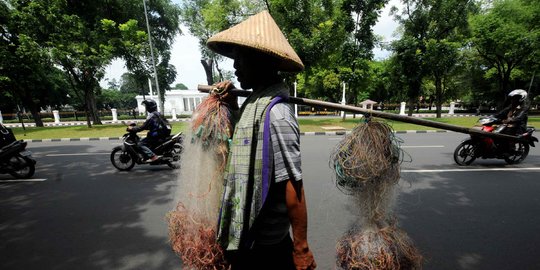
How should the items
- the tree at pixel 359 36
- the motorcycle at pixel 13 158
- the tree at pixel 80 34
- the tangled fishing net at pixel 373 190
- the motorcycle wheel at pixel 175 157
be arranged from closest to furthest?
the tangled fishing net at pixel 373 190, the motorcycle at pixel 13 158, the motorcycle wheel at pixel 175 157, the tree at pixel 80 34, the tree at pixel 359 36

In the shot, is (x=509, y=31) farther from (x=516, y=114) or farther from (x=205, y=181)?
(x=205, y=181)

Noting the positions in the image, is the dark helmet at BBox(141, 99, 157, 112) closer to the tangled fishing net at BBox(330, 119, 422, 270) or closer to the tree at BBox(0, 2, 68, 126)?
the tangled fishing net at BBox(330, 119, 422, 270)

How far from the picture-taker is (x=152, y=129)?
581 cm

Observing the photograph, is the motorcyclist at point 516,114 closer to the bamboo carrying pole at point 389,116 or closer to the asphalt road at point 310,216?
the asphalt road at point 310,216

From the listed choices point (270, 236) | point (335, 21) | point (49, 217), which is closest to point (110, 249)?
point (49, 217)

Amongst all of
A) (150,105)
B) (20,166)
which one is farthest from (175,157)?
(20,166)

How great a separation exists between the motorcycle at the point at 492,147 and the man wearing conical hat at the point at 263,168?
21.6ft

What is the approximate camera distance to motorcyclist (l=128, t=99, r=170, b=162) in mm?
5609

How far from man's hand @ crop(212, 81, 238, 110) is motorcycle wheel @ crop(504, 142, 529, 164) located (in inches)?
299

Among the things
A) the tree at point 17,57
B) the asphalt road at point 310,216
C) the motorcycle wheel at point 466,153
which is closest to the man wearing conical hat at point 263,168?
the asphalt road at point 310,216

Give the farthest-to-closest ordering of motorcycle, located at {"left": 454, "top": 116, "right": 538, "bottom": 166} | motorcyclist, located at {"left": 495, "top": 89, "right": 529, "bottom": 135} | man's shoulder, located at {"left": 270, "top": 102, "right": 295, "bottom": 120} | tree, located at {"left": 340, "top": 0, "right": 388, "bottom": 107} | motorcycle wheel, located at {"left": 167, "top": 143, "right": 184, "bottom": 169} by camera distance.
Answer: tree, located at {"left": 340, "top": 0, "right": 388, "bottom": 107} → motorcycle wheel, located at {"left": 167, "top": 143, "right": 184, "bottom": 169} → motorcycle, located at {"left": 454, "top": 116, "right": 538, "bottom": 166} → motorcyclist, located at {"left": 495, "top": 89, "right": 529, "bottom": 135} → man's shoulder, located at {"left": 270, "top": 102, "right": 295, "bottom": 120}

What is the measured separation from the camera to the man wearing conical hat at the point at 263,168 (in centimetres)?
115

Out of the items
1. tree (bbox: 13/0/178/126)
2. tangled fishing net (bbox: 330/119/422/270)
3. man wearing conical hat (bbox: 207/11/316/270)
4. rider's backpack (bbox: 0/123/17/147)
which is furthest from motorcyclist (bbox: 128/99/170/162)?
tree (bbox: 13/0/178/126)

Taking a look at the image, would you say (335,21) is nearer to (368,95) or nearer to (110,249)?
(110,249)
